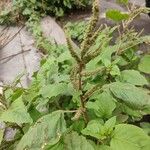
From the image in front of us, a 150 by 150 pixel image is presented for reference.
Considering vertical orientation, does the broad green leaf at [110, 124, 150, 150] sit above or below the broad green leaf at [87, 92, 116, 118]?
below

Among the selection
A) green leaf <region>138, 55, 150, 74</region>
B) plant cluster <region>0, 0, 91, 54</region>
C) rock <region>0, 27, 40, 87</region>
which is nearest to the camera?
green leaf <region>138, 55, 150, 74</region>

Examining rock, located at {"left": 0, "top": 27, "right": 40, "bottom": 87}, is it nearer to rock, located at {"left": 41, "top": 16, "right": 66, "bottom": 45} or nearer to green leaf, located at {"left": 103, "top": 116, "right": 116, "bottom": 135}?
rock, located at {"left": 41, "top": 16, "right": 66, "bottom": 45}

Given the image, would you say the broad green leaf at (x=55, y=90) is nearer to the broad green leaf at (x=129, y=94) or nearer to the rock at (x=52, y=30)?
the broad green leaf at (x=129, y=94)

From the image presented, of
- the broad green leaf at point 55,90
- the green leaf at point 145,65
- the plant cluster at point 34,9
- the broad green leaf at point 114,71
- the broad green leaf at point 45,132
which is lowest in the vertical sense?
the plant cluster at point 34,9

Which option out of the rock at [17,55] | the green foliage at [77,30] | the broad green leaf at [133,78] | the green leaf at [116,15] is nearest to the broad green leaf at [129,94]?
the broad green leaf at [133,78]

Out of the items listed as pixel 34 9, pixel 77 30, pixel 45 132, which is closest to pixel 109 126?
pixel 45 132

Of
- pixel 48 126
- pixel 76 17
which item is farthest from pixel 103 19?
pixel 48 126

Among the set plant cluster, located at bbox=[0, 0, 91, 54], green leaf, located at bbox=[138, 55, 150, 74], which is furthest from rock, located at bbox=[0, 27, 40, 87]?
green leaf, located at bbox=[138, 55, 150, 74]
